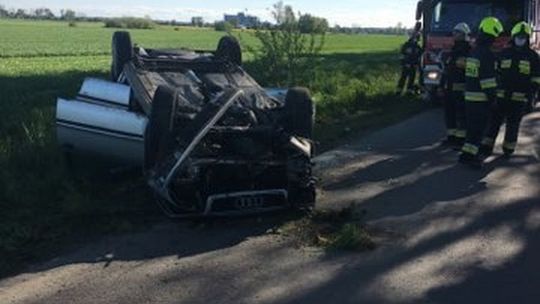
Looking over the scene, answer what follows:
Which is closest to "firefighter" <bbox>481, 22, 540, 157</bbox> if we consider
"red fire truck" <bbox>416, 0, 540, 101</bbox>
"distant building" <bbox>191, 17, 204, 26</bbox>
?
"red fire truck" <bbox>416, 0, 540, 101</bbox>

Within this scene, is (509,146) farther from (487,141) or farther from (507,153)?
(487,141)

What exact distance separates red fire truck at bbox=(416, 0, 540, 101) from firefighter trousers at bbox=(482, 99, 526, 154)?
440 centimetres

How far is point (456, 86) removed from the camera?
1027 cm

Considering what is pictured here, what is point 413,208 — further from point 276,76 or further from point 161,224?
point 276,76

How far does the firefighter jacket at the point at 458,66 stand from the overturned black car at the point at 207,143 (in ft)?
12.2

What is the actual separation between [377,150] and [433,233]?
4.03 meters

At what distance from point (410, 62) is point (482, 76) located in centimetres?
806

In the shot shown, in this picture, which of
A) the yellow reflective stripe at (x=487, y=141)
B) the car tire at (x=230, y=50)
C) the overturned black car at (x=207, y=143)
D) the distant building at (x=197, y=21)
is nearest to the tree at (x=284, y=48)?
the car tire at (x=230, y=50)

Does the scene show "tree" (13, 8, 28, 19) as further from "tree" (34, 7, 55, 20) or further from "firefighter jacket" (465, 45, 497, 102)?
"firefighter jacket" (465, 45, 497, 102)

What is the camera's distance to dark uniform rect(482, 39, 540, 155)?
9.44m

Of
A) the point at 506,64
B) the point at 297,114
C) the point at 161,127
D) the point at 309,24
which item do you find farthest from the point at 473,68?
the point at 309,24

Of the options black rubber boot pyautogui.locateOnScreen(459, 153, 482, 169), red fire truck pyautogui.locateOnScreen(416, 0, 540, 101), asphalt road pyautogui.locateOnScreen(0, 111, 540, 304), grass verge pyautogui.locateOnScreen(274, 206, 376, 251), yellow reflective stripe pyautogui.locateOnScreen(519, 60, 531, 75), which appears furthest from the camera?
red fire truck pyautogui.locateOnScreen(416, 0, 540, 101)

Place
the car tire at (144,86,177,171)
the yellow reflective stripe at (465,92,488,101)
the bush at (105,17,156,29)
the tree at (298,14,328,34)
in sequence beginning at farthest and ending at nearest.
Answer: the bush at (105,17,156,29) < the tree at (298,14,328,34) < the yellow reflective stripe at (465,92,488,101) < the car tire at (144,86,177,171)

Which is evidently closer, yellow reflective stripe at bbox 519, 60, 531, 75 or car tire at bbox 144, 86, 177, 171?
car tire at bbox 144, 86, 177, 171
